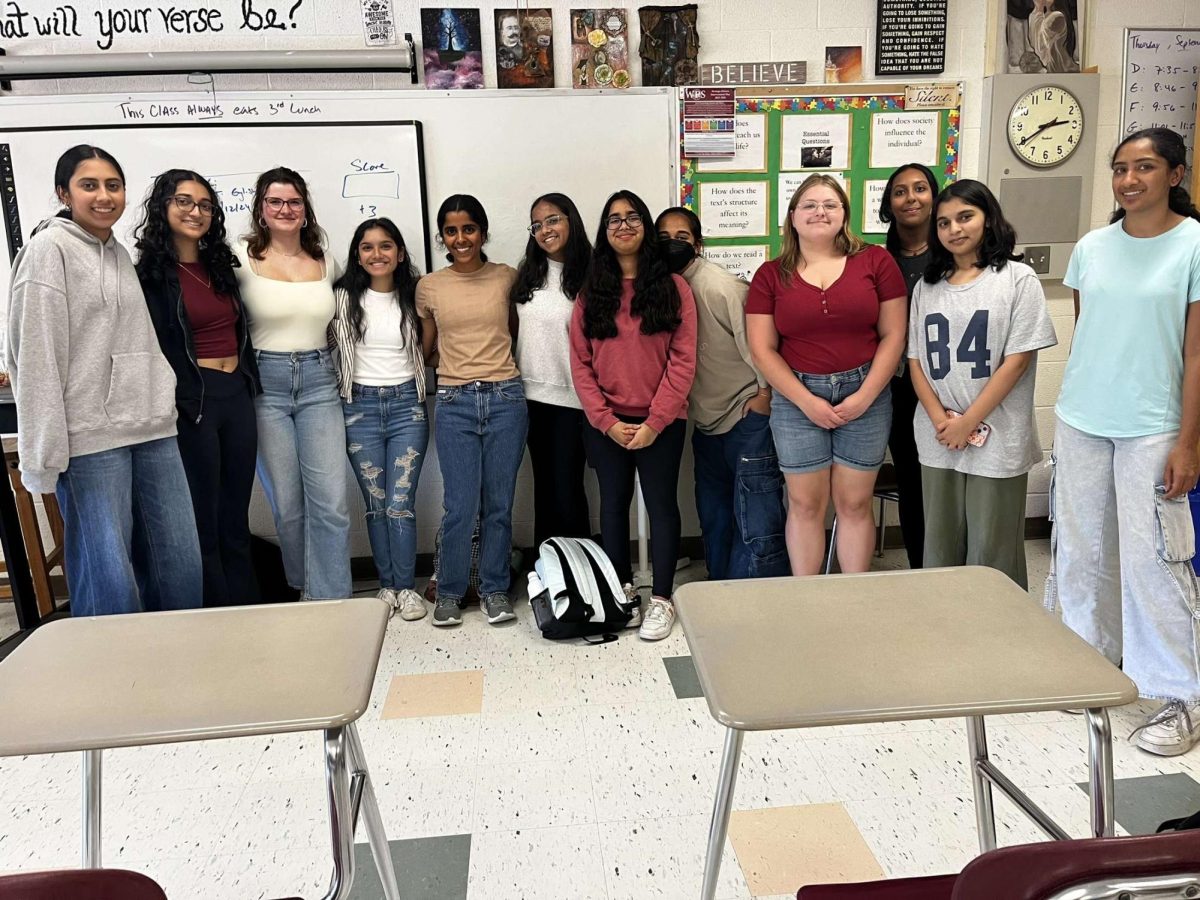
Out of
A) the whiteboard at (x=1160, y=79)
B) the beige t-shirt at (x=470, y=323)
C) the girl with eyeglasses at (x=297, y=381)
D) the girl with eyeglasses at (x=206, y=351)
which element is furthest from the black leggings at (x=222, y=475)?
the whiteboard at (x=1160, y=79)

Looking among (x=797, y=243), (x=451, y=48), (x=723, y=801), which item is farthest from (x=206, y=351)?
(x=723, y=801)

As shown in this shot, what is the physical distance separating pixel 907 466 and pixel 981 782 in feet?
5.01

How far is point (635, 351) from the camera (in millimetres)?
2598

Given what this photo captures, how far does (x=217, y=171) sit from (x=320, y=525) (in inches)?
52.1

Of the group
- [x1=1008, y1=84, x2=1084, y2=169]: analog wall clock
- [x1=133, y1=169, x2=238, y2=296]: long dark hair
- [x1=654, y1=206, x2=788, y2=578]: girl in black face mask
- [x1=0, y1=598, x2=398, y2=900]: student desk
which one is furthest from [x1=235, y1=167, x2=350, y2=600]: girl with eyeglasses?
[x1=1008, y1=84, x2=1084, y2=169]: analog wall clock

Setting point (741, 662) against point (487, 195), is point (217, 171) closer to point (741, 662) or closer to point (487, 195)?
point (487, 195)

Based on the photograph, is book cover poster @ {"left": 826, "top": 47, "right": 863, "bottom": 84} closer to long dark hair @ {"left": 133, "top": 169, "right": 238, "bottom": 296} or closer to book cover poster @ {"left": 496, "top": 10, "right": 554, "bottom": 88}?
book cover poster @ {"left": 496, "top": 10, "right": 554, "bottom": 88}

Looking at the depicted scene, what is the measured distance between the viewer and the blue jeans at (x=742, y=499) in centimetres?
273

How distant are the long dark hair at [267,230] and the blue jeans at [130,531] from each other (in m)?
0.74

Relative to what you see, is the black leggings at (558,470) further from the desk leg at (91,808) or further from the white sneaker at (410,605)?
the desk leg at (91,808)

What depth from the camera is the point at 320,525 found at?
282 cm

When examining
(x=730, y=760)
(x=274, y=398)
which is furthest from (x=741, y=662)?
(x=274, y=398)

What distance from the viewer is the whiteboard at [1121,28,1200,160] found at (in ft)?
10.1

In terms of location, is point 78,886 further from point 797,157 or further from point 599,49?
point 797,157
